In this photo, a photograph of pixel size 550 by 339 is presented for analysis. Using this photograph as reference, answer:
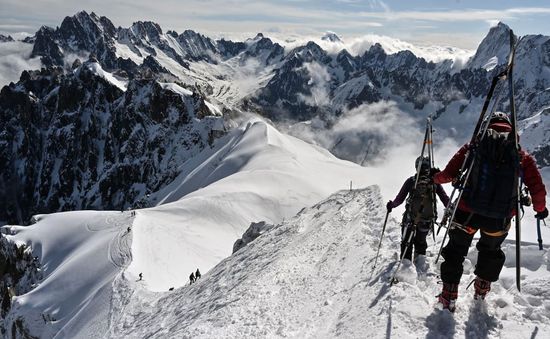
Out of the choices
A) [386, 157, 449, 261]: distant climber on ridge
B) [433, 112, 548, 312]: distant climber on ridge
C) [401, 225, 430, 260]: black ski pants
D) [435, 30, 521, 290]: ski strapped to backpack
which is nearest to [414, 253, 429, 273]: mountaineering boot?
[401, 225, 430, 260]: black ski pants

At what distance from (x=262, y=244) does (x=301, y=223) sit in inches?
93.3

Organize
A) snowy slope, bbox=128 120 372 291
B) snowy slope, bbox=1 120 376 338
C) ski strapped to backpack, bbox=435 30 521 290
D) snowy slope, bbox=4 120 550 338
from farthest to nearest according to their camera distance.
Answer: snowy slope, bbox=128 120 372 291, snowy slope, bbox=1 120 376 338, snowy slope, bbox=4 120 550 338, ski strapped to backpack, bbox=435 30 521 290

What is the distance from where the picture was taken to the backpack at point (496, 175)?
7832mm

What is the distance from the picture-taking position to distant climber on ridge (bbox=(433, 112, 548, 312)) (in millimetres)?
7867

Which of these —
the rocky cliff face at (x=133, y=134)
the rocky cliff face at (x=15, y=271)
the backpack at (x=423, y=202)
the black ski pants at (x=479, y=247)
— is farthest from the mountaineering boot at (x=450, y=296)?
the rocky cliff face at (x=133, y=134)

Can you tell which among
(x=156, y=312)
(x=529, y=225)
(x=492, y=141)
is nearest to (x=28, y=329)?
(x=156, y=312)

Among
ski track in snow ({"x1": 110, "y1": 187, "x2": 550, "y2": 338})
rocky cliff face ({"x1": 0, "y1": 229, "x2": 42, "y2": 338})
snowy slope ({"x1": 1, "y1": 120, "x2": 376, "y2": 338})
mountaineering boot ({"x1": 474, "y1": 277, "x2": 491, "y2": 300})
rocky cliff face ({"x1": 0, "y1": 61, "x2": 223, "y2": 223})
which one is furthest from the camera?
rocky cliff face ({"x1": 0, "y1": 61, "x2": 223, "y2": 223})

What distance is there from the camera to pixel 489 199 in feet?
26.2

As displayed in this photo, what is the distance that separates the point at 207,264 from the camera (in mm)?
44781

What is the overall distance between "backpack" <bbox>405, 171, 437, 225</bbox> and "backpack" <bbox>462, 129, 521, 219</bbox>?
3.30 meters

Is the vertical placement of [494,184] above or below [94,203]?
above

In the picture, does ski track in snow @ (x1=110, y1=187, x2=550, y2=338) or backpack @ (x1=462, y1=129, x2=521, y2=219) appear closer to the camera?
backpack @ (x1=462, y1=129, x2=521, y2=219)

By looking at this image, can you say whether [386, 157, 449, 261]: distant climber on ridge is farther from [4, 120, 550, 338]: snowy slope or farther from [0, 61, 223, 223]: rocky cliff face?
[0, 61, 223, 223]: rocky cliff face

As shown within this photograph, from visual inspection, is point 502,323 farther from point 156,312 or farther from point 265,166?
point 265,166
